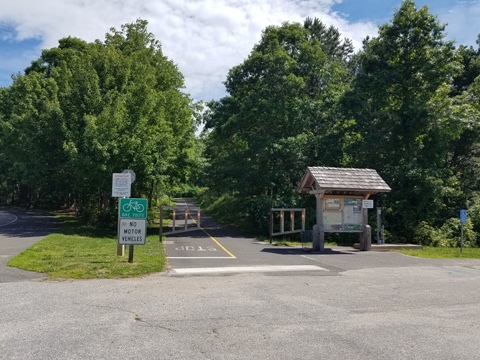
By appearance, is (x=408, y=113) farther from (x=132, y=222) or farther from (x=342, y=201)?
(x=132, y=222)

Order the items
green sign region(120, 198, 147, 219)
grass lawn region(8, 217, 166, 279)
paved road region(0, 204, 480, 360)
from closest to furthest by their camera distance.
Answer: paved road region(0, 204, 480, 360) → grass lawn region(8, 217, 166, 279) → green sign region(120, 198, 147, 219)

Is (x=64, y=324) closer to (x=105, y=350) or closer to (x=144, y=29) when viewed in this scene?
(x=105, y=350)

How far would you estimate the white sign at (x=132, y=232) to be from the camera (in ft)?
38.3

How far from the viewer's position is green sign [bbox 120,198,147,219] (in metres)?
11.8

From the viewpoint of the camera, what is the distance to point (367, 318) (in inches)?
259

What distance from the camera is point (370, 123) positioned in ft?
87.8

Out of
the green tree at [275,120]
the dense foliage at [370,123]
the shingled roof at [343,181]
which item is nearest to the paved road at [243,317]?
the shingled roof at [343,181]

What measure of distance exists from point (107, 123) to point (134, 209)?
13.4 meters

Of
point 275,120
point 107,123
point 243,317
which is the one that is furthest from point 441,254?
point 107,123

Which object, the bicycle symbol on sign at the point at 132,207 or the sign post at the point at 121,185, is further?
the sign post at the point at 121,185

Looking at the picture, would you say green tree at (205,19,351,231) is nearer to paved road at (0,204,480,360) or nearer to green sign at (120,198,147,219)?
green sign at (120,198,147,219)

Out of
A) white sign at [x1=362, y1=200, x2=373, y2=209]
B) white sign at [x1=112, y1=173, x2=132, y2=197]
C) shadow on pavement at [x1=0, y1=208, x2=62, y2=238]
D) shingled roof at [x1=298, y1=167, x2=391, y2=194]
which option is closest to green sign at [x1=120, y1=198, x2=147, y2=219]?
white sign at [x1=112, y1=173, x2=132, y2=197]

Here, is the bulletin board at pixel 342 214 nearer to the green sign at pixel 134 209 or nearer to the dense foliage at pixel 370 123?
the dense foliage at pixel 370 123

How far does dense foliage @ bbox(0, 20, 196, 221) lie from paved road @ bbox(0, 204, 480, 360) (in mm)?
14889
